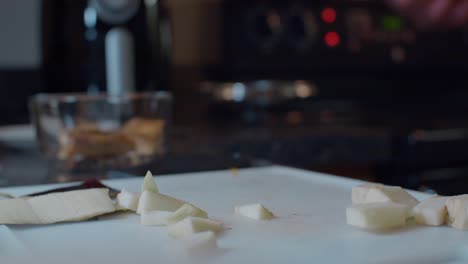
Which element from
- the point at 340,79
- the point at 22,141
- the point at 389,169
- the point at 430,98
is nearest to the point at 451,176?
the point at 389,169

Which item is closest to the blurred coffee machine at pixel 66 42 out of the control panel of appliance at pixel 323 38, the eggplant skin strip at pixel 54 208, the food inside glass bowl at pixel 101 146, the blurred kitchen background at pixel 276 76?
the blurred kitchen background at pixel 276 76

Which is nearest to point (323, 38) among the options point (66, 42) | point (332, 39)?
point (332, 39)

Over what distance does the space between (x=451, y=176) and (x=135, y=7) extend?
2.41 feet

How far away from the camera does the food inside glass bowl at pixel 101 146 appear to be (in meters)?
1.00

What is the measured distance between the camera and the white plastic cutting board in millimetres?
458

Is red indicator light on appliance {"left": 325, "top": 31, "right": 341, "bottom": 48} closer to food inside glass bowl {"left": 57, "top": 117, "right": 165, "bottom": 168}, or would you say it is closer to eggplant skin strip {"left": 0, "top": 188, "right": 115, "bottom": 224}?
food inside glass bowl {"left": 57, "top": 117, "right": 165, "bottom": 168}

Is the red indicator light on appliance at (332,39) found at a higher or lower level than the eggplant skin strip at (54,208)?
higher

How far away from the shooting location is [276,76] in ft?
5.54

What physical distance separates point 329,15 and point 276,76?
19 centimetres

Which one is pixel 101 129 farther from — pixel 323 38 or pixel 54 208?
pixel 323 38

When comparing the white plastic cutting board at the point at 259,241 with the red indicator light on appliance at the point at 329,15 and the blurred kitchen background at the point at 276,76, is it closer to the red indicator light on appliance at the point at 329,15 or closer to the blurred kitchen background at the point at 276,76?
the blurred kitchen background at the point at 276,76

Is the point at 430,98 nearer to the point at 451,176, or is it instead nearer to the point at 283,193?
the point at 451,176

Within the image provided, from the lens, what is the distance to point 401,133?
1285mm

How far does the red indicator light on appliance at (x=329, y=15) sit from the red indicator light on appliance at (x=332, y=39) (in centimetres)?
3
